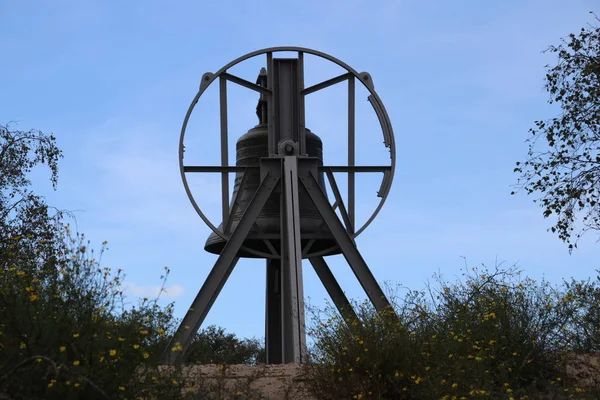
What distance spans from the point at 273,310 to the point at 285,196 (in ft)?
9.64

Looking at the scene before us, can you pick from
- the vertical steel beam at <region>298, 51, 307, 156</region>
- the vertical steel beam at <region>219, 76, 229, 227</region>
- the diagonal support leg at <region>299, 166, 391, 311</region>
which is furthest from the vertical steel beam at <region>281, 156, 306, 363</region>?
the vertical steel beam at <region>219, 76, 229, 227</region>

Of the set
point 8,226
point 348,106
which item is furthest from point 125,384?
point 8,226

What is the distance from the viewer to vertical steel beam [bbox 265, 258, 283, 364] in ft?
50.8

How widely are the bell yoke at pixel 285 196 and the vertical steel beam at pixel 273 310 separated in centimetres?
88

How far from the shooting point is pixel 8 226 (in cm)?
1541

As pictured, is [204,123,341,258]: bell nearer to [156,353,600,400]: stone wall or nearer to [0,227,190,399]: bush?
[156,353,600,400]: stone wall

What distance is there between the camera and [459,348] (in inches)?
349

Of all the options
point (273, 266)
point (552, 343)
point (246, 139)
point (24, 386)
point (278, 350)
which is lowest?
point (24, 386)

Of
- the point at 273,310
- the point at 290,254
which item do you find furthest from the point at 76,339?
the point at 273,310

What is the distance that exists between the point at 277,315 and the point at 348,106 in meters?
4.09

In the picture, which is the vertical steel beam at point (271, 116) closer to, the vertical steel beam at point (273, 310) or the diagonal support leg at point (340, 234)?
the diagonal support leg at point (340, 234)

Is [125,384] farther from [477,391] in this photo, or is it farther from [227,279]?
[227,279]

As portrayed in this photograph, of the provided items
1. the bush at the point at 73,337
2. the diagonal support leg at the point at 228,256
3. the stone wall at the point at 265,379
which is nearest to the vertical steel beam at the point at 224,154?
the diagonal support leg at the point at 228,256

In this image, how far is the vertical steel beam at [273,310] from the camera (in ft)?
50.8
